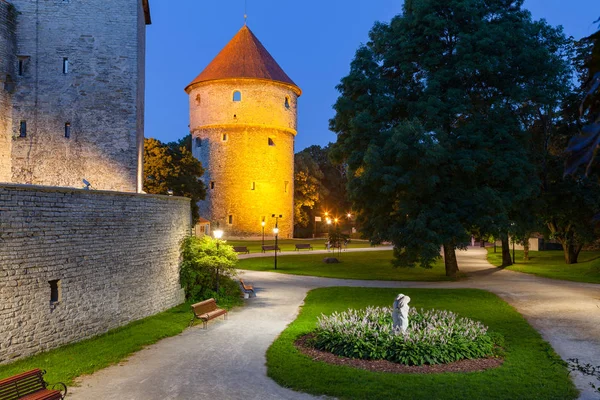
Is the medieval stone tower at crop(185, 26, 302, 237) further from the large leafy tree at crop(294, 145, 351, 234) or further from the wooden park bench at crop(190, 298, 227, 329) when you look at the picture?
the wooden park bench at crop(190, 298, 227, 329)

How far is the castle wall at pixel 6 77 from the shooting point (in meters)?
21.2

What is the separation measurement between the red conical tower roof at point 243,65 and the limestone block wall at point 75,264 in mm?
34622

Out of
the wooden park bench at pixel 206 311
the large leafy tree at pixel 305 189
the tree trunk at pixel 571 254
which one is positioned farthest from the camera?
the large leafy tree at pixel 305 189

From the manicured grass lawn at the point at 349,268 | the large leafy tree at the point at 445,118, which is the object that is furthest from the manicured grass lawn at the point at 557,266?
the large leafy tree at the point at 445,118

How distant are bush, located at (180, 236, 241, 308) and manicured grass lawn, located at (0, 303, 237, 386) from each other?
9.29 feet

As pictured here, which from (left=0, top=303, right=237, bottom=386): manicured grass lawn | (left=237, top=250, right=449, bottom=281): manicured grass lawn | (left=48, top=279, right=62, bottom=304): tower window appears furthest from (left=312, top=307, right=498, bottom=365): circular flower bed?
(left=237, top=250, right=449, bottom=281): manicured grass lawn

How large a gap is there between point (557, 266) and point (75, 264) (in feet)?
94.5

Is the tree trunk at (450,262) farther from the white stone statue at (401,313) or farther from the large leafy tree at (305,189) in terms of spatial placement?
the large leafy tree at (305,189)

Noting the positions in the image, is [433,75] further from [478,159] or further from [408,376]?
[408,376]

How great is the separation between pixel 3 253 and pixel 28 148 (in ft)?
41.1

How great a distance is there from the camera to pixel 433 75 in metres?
25.5

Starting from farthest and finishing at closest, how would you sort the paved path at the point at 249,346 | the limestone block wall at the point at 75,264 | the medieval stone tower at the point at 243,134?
the medieval stone tower at the point at 243,134, the limestone block wall at the point at 75,264, the paved path at the point at 249,346

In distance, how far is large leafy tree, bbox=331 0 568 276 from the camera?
918 inches

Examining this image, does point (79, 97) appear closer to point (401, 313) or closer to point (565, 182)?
point (401, 313)
